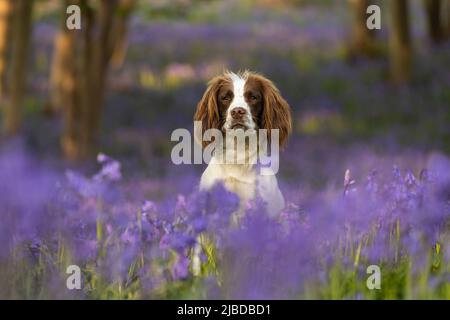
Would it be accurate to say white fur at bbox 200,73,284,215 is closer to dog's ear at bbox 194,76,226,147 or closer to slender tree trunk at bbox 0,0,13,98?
dog's ear at bbox 194,76,226,147

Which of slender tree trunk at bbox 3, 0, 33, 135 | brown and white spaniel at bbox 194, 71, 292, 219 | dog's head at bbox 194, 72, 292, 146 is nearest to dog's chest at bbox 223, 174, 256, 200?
brown and white spaniel at bbox 194, 71, 292, 219

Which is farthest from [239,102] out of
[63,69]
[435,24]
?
[435,24]

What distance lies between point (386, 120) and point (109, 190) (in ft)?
45.4

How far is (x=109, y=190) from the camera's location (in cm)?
391

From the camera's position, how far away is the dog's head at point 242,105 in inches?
192

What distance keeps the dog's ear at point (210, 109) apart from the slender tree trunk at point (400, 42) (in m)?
13.4

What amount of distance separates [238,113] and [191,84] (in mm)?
16611

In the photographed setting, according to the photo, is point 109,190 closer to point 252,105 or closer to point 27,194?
point 27,194

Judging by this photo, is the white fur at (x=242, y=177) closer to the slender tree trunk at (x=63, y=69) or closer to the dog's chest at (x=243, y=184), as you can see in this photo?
the dog's chest at (x=243, y=184)

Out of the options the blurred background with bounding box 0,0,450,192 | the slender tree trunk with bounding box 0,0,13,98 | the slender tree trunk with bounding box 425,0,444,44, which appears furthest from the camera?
the slender tree trunk with bounding box 425,0,444,44

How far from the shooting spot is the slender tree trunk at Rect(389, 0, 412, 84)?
17.9m

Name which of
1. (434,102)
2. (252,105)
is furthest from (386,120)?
(252,105)

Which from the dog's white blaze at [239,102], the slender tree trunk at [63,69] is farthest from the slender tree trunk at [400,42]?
the dog's white blaze at [239,102]

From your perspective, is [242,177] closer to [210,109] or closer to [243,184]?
[243,184]
